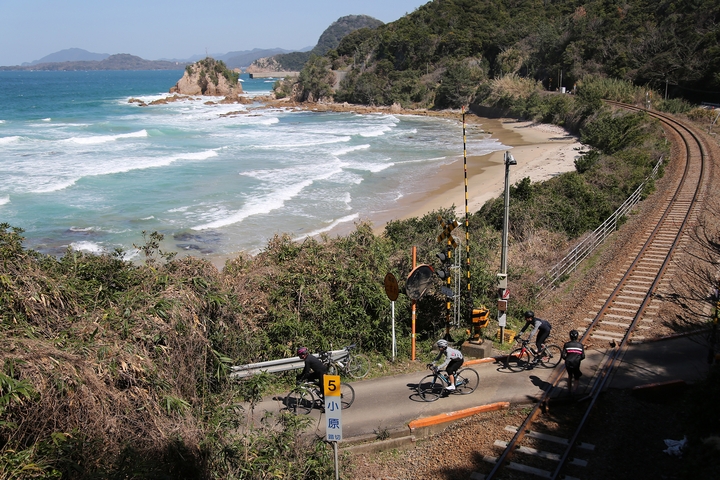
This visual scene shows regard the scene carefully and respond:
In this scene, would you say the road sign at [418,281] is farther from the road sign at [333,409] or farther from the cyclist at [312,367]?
the road sign at [333,409]

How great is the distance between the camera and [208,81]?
5039 inches

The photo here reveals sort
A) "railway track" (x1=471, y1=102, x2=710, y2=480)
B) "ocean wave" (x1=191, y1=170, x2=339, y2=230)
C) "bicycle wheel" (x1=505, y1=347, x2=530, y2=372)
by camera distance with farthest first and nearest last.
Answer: "ocean wave" (x1=191, y1=170, x2=339, y2=230), "bicycle wheel" (x1=505, y1=347, x2=530, y2=372), "railway track" (x1=471, y1=102, x2=710, y2=480)

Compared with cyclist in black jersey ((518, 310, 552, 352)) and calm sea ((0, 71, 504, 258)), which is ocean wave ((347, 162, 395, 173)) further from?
cyclist in black jersey ((518, 310, 552, 352))

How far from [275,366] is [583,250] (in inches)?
474

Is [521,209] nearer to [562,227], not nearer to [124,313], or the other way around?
[562,227]

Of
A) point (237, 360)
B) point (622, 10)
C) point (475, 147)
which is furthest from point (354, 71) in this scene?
point (237, 360)

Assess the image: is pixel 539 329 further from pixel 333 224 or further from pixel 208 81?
pixel 208 81

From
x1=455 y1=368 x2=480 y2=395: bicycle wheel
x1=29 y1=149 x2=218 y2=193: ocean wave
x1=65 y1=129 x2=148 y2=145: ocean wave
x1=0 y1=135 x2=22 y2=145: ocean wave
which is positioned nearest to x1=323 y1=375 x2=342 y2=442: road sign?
x1=455 y1=368 x2=480 y2=395: bicycle wheel

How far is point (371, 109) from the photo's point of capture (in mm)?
99875

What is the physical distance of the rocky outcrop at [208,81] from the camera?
420 ft

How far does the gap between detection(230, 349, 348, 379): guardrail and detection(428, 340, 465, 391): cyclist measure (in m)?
1.99

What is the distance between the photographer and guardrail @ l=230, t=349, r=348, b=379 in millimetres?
10086

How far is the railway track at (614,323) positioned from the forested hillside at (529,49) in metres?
35.3

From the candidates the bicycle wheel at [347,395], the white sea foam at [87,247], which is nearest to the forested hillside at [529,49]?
the white sea foam at [87,247]
